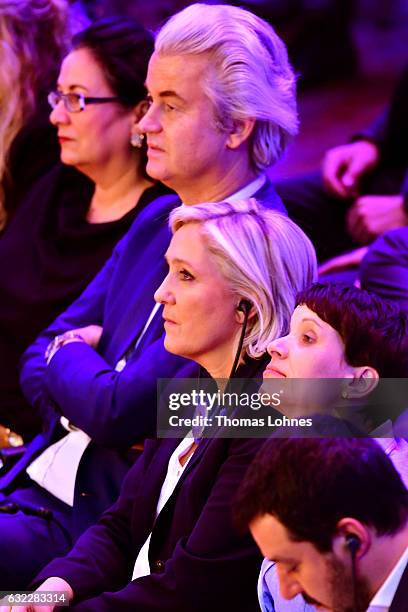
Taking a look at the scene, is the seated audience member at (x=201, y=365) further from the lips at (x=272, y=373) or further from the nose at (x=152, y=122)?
the nose at (x=152, y=122)

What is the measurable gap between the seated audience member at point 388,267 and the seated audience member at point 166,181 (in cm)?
37

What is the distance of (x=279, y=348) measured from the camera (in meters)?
1.92

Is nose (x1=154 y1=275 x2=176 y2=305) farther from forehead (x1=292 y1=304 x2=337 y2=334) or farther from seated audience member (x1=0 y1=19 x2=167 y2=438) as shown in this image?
seated audience member (x1=0 y1=19 x2=167 y2=438)

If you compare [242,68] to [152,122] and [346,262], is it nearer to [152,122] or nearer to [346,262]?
[152,122]

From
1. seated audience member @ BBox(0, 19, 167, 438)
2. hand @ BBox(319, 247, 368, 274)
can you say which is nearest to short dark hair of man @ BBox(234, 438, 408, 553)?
seated audience member @ BBox(0, 19, 167, 438)

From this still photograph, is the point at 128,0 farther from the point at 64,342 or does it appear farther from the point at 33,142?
the point at 64,342

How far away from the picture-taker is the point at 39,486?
2.60 metres

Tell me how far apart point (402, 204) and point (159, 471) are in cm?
161

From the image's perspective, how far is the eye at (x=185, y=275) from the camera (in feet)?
7.04

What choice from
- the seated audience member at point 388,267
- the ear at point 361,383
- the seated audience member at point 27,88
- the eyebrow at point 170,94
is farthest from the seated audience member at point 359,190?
the ear at point 361,383

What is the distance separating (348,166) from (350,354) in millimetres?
1881

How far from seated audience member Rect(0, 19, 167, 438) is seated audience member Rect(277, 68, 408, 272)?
682 mm

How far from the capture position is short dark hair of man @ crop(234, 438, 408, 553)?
1547mm

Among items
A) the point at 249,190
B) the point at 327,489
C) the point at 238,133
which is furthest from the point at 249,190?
the point at 327,489
